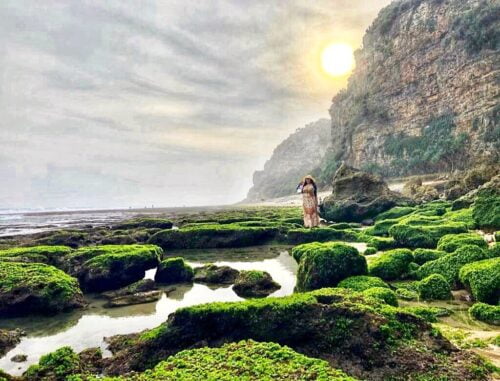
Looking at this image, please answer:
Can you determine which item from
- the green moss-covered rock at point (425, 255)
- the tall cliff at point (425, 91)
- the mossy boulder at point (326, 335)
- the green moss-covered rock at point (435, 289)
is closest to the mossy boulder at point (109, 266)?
the mossy boulder at point (326, 335)

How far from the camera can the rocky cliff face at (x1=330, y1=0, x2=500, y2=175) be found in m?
71.6

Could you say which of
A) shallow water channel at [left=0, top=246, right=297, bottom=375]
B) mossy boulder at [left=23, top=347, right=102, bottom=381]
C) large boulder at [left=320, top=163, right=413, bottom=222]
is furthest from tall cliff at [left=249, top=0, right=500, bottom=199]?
mossy boulder at [left=23, top=347, right=102, bottom=381]

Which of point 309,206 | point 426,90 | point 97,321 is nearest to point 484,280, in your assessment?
point 97,321

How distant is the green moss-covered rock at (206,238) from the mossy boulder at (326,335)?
17.1m

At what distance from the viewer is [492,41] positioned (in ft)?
241

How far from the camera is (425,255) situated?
13.7m

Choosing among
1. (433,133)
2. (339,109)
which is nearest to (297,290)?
(433,133)

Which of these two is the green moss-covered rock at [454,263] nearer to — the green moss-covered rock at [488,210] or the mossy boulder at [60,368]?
the green moss-covered rock at [488,210]

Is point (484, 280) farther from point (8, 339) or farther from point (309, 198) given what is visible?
point (309, 198)

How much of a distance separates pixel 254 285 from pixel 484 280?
22.9 ft

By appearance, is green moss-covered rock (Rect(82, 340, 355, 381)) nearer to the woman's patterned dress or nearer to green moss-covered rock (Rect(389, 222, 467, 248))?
green moss-covered rock (Rect(389, 222, 467, 248))

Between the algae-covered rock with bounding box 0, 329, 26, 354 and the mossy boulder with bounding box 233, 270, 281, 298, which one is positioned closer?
the algae-covered rock with bounding box 0, 329, 26, 354

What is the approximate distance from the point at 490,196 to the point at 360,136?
93324 mm

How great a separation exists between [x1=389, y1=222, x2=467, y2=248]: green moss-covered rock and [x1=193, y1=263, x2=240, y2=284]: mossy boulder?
8442mm
